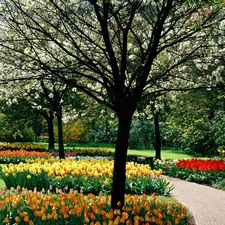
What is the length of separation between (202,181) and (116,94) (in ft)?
25.6

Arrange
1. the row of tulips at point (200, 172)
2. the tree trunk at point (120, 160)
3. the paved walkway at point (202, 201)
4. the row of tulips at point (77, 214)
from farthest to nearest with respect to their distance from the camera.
Answer: the row of tulips at point (200, 172)
the paved walkway at point (202, 201)
the tree trunk at point (120, 160)
the row of tulips at point (77, 214)

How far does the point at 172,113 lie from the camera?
21.4 m

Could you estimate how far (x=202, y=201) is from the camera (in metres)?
9.00

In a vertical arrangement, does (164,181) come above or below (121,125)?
below

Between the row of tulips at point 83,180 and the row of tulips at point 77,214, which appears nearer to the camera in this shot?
the row of tulips at point 77,214

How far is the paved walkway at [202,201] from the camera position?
23.3 feet

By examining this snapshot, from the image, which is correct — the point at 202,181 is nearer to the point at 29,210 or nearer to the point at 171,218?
the point at 171,218

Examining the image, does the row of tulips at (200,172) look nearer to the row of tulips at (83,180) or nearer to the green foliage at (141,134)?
the row of tulips at (83,180)

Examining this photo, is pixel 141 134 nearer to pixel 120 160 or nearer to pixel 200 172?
pixel 200 172

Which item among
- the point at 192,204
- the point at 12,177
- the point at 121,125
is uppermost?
the point at 121,125

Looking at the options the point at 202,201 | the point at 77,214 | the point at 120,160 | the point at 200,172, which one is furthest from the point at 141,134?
the point at 77,214

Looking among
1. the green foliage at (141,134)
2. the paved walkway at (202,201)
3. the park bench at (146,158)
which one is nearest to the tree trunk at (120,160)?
the paved walkway at (202,201)

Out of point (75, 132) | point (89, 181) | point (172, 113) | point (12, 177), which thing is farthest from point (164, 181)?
point (75, 132)

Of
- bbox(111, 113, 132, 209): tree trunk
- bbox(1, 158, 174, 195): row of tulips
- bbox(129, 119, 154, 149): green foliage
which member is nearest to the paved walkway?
bbox(1, 158, 174, 195): row of tulips
